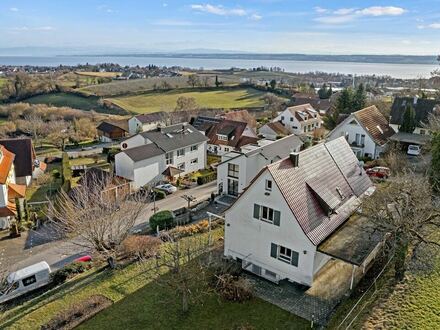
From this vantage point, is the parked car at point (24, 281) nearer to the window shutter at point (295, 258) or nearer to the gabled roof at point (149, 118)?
the window shutter at point (295, 258)

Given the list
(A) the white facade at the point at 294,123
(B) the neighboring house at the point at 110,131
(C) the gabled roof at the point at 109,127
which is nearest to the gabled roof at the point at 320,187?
(A) the white facade at the point at 294,123

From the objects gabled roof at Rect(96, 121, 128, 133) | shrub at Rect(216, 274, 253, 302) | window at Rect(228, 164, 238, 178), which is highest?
window at Rect(228, 164, 238, 178)

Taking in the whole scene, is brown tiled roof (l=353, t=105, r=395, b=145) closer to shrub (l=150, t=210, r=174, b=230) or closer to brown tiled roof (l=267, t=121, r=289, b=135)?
brown tiled roof (l=267, t=121, r=289, b=135)

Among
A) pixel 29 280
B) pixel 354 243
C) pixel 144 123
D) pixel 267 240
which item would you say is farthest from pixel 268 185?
pixel 144 123

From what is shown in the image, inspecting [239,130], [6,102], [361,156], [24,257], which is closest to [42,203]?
[24,257]

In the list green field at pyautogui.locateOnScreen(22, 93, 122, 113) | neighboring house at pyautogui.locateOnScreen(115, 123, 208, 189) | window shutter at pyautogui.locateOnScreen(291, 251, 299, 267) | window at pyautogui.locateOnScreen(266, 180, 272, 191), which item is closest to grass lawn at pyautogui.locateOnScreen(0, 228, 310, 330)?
window shutter at pyautogui.locateOnScreen(291, 251, 299, 267)

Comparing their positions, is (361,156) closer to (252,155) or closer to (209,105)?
(252,155)
